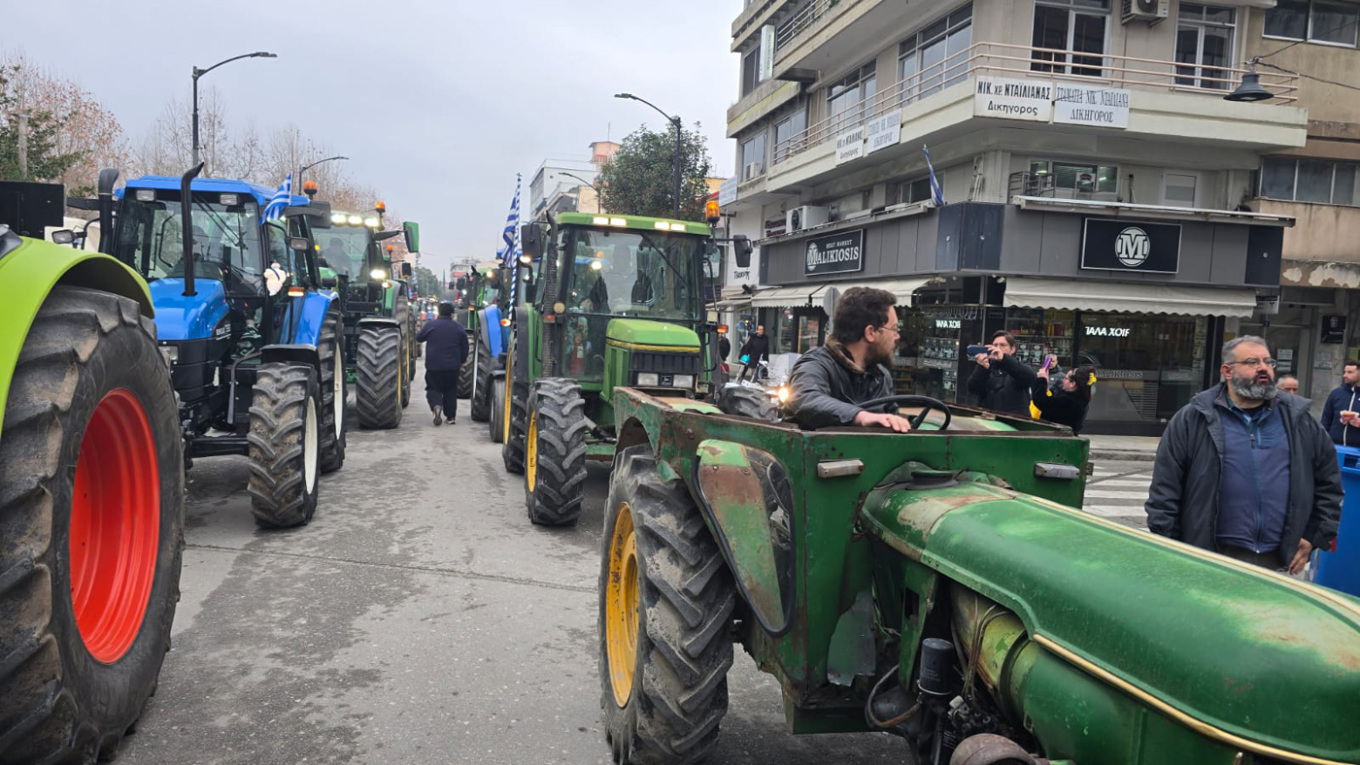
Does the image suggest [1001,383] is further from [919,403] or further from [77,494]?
[77,494]

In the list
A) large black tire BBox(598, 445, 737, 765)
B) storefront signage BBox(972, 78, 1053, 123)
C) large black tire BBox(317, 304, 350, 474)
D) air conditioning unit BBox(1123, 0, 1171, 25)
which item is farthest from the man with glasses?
air conditioning unit BBox(1123, 0, 1171, 25)

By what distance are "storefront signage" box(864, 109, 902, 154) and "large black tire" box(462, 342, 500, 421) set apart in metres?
10.6

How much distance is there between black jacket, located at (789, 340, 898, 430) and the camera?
10.9 ft

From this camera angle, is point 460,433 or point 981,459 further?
point 460,433

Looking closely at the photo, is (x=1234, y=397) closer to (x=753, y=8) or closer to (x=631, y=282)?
(x=631, y=282)

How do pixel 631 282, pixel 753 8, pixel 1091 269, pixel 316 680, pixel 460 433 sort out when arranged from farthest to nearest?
pixel 753 8 < pixel 1091 269 < pixel 460 433 < pixel 631 282 < pixel 316 680

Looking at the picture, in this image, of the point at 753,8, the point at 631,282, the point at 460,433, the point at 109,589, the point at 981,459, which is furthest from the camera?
the point at 753,8

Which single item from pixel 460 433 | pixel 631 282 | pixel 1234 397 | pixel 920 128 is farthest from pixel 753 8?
pixel 1234 397

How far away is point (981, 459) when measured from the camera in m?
3.10

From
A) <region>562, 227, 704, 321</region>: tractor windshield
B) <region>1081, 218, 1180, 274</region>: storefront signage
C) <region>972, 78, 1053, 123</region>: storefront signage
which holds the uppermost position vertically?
<region>972, 78, 1053, 123</region>: storefront signage

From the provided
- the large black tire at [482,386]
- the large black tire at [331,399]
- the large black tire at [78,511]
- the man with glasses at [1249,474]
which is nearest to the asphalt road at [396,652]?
the large black tire at [78,511]

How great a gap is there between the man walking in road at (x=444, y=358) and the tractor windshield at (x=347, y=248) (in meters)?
2.09

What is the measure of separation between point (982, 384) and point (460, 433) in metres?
7.67

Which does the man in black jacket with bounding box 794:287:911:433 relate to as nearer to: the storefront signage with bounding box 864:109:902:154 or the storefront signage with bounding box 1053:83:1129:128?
the storefront signage with bounding box 1053:83:1129:128
